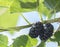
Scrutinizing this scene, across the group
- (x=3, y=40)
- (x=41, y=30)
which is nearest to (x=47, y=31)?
(x=41, y=30)

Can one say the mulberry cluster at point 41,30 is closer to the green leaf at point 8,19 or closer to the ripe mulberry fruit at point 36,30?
the ripe mulberry fruit at point 36,30

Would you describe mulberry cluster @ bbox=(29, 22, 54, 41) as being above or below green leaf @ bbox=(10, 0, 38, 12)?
below

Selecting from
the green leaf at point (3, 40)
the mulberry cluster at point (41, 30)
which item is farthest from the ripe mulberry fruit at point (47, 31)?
the green leaf at point (3, 40)

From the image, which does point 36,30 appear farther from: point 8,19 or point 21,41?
point 8,19

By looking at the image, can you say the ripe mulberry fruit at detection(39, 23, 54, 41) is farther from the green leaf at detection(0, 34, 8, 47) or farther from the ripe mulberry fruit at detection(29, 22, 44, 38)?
the green leaf at detection(0, 34, 8, 47)

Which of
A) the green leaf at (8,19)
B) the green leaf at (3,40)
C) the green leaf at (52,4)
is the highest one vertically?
the green leaf at (52,4)

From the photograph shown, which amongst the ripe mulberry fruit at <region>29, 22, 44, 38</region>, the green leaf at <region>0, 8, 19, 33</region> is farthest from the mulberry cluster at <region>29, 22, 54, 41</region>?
the green leaf at <region>0, 8, 19, 33</region>

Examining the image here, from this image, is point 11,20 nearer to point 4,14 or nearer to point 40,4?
point 4,14
